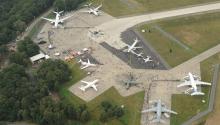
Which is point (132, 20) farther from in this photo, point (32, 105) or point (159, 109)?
point (32, 105)

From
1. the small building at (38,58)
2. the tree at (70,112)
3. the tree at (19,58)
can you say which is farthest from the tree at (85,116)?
the small building at (38,58)

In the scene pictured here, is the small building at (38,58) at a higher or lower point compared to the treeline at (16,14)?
lower

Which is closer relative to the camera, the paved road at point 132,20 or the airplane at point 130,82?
the airplane at point 130,82

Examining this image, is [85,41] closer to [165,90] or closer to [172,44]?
[172,44]

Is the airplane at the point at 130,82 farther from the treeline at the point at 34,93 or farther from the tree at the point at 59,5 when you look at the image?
the tree at the point at 59,5

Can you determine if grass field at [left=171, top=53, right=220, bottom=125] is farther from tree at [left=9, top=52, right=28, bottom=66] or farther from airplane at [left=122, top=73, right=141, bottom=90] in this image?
tree at [left=9, top=52, right=28, bottom=66]

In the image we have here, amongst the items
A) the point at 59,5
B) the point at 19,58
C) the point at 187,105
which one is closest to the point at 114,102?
the point at 187,105

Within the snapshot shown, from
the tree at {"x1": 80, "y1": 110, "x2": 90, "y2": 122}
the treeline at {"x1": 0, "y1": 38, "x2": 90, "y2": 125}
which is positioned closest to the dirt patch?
the treeline at {"x1": 0, "y1": 38, "x2": 90, "y2": 125}
